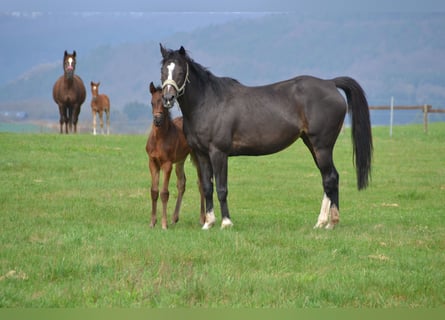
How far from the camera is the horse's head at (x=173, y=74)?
10.4 meters

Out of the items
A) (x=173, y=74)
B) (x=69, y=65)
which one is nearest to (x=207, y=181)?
(x=173, y=74)

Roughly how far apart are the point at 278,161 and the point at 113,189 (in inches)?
329

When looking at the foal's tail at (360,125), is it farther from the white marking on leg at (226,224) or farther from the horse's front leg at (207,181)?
the horse's front leg at (207,181)

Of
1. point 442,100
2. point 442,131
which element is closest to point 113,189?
point 442,131

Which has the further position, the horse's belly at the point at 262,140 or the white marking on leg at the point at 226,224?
the horse's belly at the point at 262,140

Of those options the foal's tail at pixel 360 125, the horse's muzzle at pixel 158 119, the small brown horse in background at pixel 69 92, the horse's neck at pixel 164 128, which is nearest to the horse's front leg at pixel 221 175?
the horse's neck at pixel 164 128

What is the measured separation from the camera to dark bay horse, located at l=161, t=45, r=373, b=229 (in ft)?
36.2

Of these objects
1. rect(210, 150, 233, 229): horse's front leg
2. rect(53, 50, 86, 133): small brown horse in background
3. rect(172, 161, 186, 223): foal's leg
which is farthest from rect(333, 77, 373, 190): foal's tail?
rect(53, 50, 86, 133): small brown horse in background

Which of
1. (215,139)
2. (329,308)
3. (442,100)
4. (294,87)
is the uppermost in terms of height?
(442,100)

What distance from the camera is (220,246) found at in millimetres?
9328

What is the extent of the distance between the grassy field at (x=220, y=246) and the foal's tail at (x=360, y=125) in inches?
33.0

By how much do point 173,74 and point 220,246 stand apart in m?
2.58

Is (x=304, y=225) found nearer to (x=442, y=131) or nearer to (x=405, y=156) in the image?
(x=405, y=156)

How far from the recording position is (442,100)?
639 feet
